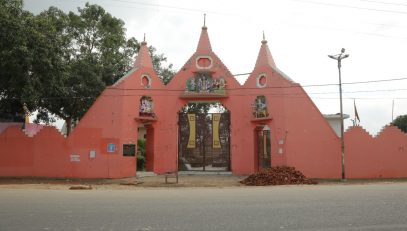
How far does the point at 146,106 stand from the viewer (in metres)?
26.5

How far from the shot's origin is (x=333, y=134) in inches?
994

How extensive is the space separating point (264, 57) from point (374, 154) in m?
9.39

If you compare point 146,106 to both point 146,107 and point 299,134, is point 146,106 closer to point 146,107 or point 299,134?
point 146,107

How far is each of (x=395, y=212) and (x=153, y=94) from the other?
2023 cm

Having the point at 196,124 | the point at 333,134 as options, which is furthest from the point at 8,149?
the point at 333,134

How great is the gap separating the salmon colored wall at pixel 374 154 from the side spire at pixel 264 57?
22.2 feet

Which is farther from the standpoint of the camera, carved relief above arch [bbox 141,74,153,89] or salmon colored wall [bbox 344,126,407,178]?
carved relief above arch [bbox 141,74,153,89]

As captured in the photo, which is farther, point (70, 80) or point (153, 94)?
point (70, 80)

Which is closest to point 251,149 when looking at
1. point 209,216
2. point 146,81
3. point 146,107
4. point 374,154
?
point 146,107

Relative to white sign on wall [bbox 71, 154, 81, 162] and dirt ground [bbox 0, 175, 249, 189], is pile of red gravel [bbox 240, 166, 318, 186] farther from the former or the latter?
white sign on wall [bbox 71, 154, 81, 162]

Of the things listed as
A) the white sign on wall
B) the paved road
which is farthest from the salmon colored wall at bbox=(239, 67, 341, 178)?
the paved road

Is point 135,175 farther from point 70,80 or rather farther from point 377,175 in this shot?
point 377,175

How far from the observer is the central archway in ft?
89.3

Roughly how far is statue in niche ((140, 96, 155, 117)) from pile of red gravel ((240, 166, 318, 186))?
8099 millimetres
